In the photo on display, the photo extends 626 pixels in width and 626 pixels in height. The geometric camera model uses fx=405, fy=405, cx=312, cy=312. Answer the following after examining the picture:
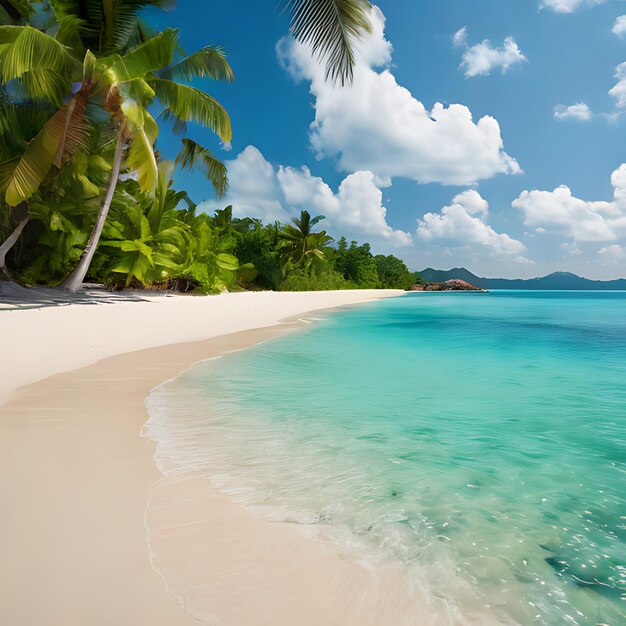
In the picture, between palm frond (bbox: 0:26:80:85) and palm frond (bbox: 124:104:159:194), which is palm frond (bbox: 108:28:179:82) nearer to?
palm frond (bbox: 124:104:159:194)

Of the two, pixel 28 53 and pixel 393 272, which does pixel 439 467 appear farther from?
pixel 393 272

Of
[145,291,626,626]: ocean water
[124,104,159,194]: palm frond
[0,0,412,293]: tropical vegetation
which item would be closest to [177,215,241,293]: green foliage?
[0,0,412,293]: tropical vegetation

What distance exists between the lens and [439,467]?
2.64m

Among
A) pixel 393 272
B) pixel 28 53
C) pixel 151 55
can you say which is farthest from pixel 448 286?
pixel 28 53

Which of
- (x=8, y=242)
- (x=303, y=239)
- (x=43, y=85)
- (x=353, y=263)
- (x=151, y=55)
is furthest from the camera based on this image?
(x=353, y=263)

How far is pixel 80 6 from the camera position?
11.7m

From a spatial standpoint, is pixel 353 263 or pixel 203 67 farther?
pixel 353 263

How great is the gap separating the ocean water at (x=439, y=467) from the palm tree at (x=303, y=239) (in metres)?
26.7

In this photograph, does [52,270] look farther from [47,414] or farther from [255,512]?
[255,512]

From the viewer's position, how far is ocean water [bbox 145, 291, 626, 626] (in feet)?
5.14

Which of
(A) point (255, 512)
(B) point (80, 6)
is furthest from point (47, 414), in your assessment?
(B) point (80, 6)

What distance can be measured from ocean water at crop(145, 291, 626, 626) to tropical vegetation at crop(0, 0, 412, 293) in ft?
21.7

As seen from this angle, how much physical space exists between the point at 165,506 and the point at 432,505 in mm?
1337

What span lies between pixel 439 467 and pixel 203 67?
42.9 ft
